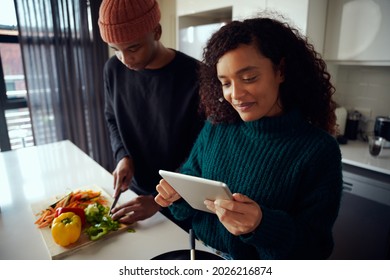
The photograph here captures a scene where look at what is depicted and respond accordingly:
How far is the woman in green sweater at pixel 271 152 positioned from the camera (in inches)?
20.9

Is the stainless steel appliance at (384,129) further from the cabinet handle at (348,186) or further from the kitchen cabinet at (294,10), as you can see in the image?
the kitchen cabinet at (294,10)

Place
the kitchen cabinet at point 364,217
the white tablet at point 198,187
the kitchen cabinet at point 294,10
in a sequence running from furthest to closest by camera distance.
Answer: the kitchen cabinet at point 294,10, the kitchen cabinet at point 364,217, the white tablet at point 198,187

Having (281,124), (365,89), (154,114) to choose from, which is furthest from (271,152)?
(365,89)

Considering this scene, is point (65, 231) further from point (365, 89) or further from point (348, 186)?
point (365, 89)

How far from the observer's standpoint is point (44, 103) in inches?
77.9

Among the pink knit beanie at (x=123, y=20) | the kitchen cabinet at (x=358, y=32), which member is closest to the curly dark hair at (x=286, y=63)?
the pink knit beanie at (x=123, y=20)

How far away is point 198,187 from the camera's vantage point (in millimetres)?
486

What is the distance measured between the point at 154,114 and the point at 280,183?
55cm

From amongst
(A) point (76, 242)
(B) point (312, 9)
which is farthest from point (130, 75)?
(B) point (312, 9)

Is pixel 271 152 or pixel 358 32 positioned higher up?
pixel 358 32

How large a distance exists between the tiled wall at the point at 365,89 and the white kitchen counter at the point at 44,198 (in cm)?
Result: 144

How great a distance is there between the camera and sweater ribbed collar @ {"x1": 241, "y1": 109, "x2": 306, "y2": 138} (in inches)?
23.6
